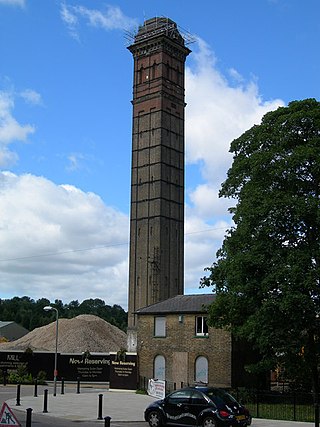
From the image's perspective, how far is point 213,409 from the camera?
19.2 m

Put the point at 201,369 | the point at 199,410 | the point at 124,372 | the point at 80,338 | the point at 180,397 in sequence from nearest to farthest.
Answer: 1. the point at 199,410
2. the point at 180,397
3. the point at 201,369
4. the point at 124,372
5. the point at 80,338

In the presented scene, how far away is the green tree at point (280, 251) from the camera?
2772 cm

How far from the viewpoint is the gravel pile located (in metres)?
80.8

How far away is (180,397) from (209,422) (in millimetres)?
1598

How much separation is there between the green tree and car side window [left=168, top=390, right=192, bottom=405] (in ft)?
26.3

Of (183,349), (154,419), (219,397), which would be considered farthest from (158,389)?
(183,349)

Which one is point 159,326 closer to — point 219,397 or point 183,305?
point 183,305

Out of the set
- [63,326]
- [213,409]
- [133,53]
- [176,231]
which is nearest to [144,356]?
[213,409]

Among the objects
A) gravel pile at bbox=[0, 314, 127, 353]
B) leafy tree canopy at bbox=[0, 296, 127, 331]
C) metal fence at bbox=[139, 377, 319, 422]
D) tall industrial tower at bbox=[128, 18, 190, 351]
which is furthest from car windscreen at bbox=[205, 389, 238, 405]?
leafy tree canopy at bbox=[0, 296, 127, 331]

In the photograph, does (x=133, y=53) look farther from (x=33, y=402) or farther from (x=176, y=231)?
(x=33, y=402)

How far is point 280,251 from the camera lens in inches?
1121

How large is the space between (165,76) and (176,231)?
22692mm

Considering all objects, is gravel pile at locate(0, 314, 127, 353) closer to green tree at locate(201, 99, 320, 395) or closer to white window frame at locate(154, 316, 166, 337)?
white window frame at locate(154, 316, 166, 337)

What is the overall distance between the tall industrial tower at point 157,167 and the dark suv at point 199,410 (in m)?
56.6
